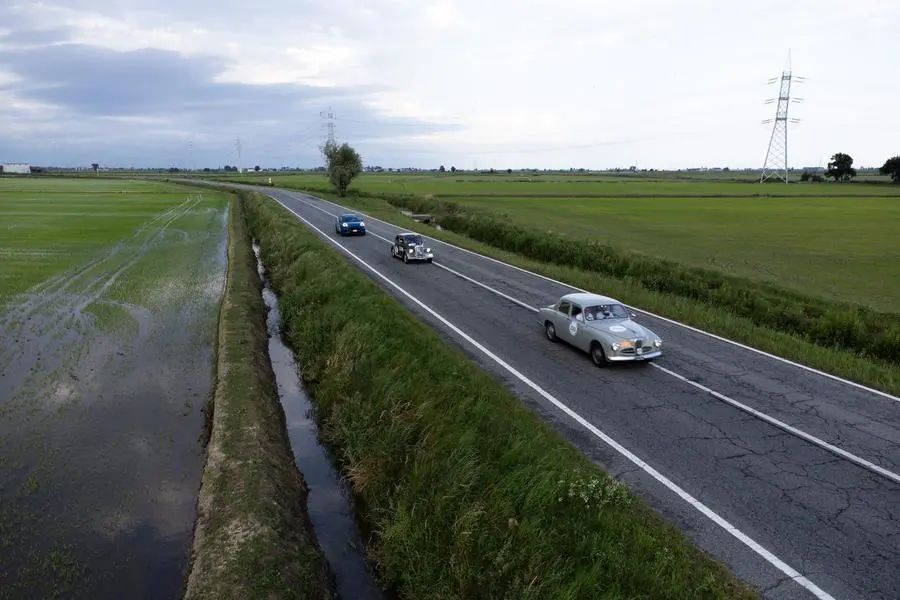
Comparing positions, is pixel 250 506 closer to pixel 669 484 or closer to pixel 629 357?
pixel 669 484

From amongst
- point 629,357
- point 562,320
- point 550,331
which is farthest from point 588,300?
point 629,357

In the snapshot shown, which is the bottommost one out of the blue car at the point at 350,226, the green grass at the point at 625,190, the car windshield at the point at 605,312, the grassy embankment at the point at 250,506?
the grassy embankment at the point at 250,506

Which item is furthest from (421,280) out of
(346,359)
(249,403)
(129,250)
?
(129,250)

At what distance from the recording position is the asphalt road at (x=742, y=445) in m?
8.23

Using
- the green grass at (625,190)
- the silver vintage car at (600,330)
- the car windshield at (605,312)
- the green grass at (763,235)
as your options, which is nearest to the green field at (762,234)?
the green grass at (763,235)

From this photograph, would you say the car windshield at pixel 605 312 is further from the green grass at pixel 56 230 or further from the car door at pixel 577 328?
the green grass at pixel 56 230

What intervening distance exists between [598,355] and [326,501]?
8.59 metres

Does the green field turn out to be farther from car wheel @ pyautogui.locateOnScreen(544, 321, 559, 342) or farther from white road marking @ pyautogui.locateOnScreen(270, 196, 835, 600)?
white road marking @ pyautogui.locateOnScreen(270, 196, 835, 600)

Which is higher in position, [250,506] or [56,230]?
[56,230]

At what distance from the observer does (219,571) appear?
26.5 ft

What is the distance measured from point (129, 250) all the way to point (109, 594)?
35.2 meters

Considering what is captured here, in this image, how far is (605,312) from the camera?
16734mm

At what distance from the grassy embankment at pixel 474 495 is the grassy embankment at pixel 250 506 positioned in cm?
127

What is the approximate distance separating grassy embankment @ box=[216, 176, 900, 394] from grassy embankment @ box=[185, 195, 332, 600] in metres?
14.8
